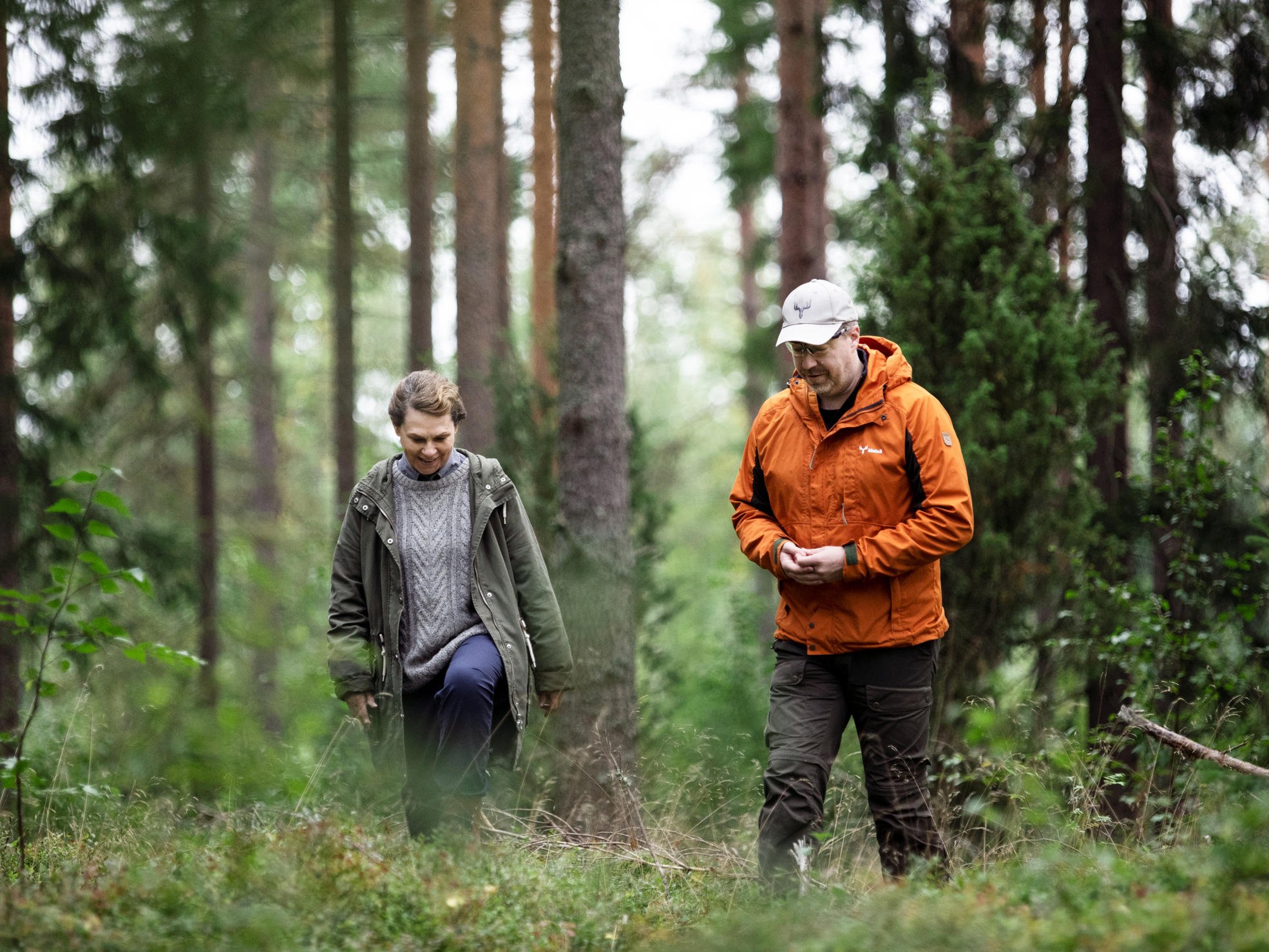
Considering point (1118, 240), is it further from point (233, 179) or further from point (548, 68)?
point (233, 179)

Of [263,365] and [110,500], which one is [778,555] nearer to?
[110,500]

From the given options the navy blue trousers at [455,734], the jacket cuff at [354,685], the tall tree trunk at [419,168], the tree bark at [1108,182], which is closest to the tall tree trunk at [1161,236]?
the tree bark at [1108,182]

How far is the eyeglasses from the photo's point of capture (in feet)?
14.0

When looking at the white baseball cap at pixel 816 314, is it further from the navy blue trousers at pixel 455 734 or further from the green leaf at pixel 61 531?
the green leaf at pixel 61 531

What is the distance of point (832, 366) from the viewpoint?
169 inches

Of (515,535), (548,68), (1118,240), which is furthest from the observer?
(548,68)

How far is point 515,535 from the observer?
16.2 feet

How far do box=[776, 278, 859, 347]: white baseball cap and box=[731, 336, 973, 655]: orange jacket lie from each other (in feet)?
0.83

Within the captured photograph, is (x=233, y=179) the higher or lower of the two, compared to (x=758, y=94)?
lower

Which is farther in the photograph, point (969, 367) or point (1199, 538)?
point (1199, 538)

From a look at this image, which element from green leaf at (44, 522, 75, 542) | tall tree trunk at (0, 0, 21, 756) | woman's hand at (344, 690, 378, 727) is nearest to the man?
woman's hand at (344, 690, 378, 727)

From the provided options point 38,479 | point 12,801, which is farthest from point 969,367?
point 38,479

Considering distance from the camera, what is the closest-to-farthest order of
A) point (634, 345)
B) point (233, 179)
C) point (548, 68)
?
1. point (548, 68)
2. point (233, 179)
3. point (634, 345)

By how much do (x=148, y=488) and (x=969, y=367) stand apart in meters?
15.1
